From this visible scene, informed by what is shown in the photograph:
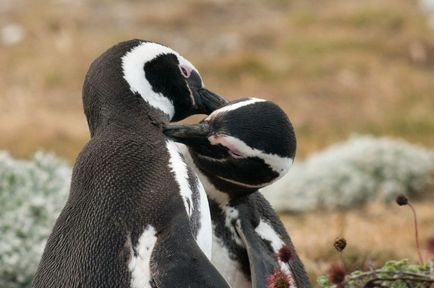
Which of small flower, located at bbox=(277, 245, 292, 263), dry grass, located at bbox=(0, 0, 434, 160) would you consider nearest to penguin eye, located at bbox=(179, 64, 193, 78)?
small flower, located at bbox=(277, 245, 292, 263)

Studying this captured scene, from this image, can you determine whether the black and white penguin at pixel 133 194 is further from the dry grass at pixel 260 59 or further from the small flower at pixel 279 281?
the dry grass at pixel 260 59

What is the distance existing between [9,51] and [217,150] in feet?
49.4

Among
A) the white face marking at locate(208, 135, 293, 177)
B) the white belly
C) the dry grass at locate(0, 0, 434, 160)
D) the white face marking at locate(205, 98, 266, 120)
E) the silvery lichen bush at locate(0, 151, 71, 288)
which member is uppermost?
the dry grass at locate(0, 0, 434, 160)

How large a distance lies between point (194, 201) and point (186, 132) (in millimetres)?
295

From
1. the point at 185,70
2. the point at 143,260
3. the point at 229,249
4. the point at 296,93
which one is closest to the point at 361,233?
the point at 229,249

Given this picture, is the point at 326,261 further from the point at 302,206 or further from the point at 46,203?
→ the point at 302,206

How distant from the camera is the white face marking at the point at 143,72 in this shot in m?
3.38

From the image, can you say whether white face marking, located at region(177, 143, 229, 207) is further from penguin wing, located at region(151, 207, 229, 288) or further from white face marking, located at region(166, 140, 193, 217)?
penguin wing, located at region(151, 207, 229, 288)

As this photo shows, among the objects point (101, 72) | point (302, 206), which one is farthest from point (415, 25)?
point (101, 72)

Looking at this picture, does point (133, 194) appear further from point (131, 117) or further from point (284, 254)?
point (284, 254)

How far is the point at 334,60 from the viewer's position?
16.9 metres

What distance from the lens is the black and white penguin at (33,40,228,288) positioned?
2982 millimetres

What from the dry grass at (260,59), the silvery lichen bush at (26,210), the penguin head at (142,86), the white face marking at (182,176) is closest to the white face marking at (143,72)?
the penguin head at (142,86)

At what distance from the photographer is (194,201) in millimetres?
3129
